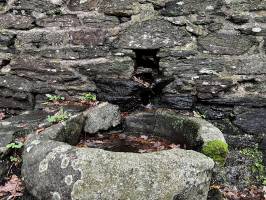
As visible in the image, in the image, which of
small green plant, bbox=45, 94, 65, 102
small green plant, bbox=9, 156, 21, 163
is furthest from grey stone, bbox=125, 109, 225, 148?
small green plant, bbox=9, 156, 21, 163

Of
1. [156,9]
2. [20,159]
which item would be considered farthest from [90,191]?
[156,9]

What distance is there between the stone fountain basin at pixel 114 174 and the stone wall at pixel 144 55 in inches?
56.2

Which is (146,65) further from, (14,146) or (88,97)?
(14,146)

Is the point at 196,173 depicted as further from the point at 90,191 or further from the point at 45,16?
the point at 45,16

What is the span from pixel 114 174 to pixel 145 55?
1.90 m

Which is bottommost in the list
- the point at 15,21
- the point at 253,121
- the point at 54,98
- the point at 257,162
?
the point at 257,162

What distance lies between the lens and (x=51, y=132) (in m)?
3.14

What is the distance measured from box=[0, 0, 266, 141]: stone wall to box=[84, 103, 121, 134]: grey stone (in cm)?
30

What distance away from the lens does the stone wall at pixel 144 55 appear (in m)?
3.96

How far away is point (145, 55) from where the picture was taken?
4172 mm

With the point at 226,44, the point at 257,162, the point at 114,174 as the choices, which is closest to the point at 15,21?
the point at 226,44

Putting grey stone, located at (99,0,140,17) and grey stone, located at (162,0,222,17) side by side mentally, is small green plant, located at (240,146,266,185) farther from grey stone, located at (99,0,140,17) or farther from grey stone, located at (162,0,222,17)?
grey stone, located at (99,0,140,17)

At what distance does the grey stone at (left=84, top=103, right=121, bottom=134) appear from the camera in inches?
144

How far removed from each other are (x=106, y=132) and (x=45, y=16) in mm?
1372
